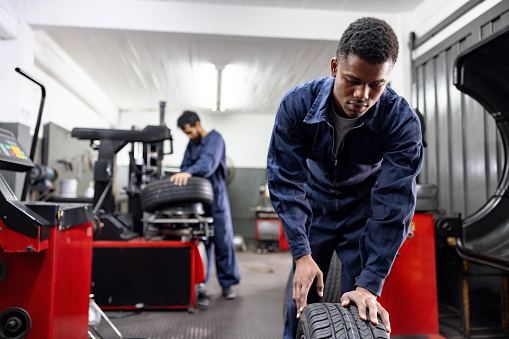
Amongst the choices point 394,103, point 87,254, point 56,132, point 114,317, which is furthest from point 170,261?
point 56,132

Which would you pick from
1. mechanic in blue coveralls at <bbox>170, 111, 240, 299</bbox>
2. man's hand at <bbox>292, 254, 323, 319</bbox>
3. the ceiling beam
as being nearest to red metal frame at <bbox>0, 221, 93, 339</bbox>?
man's hand at <bbox>292, 254, 323, 319</bbox>

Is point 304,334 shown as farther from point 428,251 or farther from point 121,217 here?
point 121,217

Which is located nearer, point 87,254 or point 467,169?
point 87,254

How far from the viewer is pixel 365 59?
0.97 meters

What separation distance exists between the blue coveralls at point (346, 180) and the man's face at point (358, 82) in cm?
9

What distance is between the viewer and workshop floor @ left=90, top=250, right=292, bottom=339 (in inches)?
88.4

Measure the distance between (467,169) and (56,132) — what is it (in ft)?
14.6

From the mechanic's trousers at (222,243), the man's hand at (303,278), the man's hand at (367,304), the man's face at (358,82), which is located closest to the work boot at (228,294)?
the mechanic's trousers at (222,243)

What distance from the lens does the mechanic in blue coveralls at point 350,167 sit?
101 centimetres

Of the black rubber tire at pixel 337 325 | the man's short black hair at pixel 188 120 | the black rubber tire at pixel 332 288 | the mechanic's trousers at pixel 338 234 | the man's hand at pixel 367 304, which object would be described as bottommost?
the black rubber tire at pixel 332 288

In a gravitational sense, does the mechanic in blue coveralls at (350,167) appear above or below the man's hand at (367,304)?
A: above

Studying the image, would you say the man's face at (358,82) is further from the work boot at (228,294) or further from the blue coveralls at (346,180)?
the work boot at (228,294)

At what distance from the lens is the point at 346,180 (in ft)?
4.33

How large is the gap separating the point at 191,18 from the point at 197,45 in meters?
1.05
